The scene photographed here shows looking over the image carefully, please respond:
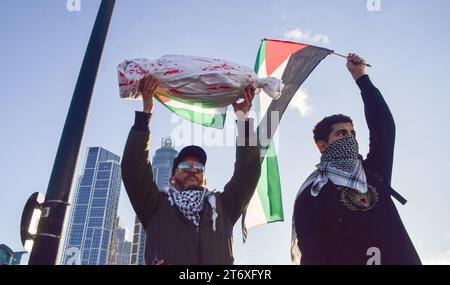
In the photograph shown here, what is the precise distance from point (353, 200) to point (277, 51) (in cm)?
295

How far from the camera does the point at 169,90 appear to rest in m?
3.56

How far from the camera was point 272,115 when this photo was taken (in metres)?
4.70

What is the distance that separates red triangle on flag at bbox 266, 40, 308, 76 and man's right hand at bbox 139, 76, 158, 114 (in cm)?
223

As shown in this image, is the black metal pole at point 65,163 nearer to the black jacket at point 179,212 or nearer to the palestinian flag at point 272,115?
the black jacket at point 179,212

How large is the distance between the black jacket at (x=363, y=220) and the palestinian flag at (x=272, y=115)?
1235mm

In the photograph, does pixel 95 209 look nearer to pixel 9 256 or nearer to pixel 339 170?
pixel 9 256

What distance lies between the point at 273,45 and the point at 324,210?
3147 millimetres

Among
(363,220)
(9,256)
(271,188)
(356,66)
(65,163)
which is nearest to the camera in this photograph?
(65,163)

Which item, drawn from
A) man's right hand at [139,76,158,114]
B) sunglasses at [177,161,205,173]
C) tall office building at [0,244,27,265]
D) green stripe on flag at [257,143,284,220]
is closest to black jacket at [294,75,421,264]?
sunglasses at [177,161,205,173]

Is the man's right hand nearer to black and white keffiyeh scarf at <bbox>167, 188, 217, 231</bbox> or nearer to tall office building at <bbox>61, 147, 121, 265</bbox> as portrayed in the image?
black and white keffiyeh scarf at <bbox>167, 188, 217, 231</bbox>

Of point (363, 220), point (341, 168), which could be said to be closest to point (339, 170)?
point (341, 168)

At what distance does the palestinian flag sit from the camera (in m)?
4.65

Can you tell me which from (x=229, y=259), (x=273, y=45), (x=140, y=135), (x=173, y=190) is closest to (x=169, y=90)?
(x=140, y=135)
